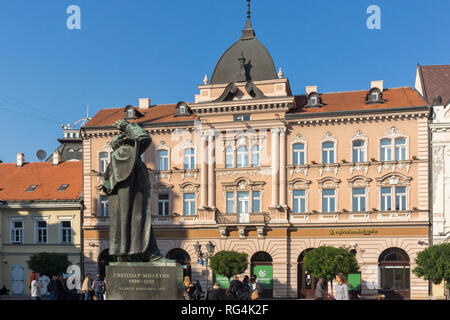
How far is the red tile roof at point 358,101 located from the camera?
3828cm

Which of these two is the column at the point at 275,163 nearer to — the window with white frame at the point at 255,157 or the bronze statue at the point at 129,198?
the window with white frame at the point at 255,157

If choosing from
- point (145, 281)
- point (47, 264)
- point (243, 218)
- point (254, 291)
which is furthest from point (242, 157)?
point (145, 281)

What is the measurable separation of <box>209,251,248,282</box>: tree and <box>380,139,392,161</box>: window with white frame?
1060 cm

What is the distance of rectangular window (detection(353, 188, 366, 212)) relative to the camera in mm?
37969

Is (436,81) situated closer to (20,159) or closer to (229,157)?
(229,157)

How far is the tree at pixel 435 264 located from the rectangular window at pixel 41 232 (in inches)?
982

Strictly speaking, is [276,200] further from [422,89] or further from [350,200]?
[422,89]

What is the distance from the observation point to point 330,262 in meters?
33.2

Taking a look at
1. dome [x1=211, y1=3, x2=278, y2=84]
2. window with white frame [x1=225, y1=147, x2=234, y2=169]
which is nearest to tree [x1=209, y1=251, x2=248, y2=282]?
window with white frame [x1=225, y1=147, x2=234, y2=169]

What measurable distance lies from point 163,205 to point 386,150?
14.8 metres

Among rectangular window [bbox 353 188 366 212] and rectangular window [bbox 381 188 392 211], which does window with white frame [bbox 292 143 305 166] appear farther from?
rectangular window [bbox 381 188 392 211]

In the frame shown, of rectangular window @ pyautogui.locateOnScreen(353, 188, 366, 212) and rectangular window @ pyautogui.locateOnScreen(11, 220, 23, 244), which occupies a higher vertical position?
rectangular window @ pyautogui.locateOnScreen(353, 188, 366, 212)
